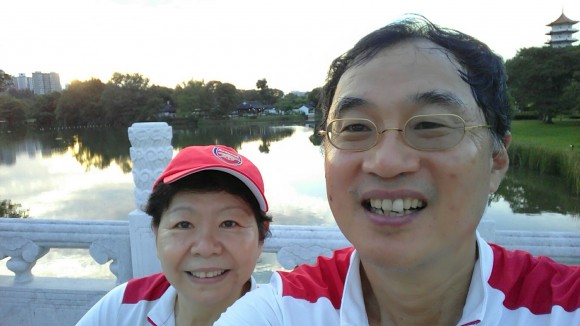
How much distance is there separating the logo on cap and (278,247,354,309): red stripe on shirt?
16.1 inches

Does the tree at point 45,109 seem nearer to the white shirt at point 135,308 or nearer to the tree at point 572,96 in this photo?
the tree at point 572,96

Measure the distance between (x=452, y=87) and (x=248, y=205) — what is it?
73 centimetres

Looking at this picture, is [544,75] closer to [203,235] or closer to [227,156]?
[227,156]

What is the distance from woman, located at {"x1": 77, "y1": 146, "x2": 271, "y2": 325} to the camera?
4.18 feet

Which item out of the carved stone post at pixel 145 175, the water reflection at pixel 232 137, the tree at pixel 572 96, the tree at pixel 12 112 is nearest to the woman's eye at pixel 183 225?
the carved stone post at pixel 145 175

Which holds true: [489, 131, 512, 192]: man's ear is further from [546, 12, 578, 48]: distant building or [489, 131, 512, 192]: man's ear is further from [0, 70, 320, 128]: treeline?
[546, 12, 578, 48]: distant building

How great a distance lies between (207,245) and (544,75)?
927 inches

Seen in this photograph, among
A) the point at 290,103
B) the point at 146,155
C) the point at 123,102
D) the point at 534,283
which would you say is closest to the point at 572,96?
the point at 146,155

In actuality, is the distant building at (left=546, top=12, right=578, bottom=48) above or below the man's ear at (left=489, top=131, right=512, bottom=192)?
above

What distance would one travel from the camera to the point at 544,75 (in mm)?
20312

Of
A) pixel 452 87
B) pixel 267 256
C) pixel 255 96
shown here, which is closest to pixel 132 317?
pixel 452 87

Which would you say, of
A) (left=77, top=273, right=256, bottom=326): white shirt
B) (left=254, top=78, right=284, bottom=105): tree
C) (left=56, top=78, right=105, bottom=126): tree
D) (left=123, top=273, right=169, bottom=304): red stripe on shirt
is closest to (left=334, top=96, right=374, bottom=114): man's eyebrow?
(left=77, top=273, right=256, bottom=326): white shirt

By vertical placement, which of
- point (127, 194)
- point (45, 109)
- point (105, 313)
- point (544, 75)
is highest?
point (544, 75)

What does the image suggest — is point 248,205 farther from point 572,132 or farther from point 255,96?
point 255,96
